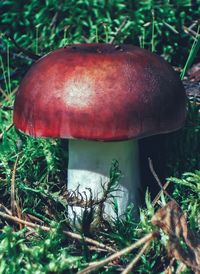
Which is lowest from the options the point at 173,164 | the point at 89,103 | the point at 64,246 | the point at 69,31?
the point at 64,246

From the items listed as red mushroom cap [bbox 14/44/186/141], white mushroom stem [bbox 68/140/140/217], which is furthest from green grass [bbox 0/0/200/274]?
red mushroom cap [bbox 14/44/186/141]

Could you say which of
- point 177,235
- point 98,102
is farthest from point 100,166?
point 177,235

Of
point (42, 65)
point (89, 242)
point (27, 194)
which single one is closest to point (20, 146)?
point (27, 194)

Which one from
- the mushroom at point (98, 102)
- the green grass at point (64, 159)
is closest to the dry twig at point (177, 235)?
the green grass at point (64, 159)

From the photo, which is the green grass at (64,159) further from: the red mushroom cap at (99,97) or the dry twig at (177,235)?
the red mushroom cap at (99,97)

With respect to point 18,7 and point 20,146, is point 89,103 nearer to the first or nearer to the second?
point 20,146

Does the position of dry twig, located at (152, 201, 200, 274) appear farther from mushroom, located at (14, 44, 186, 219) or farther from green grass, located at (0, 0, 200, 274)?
mushroom, located at (14, 44, 186, 219)
